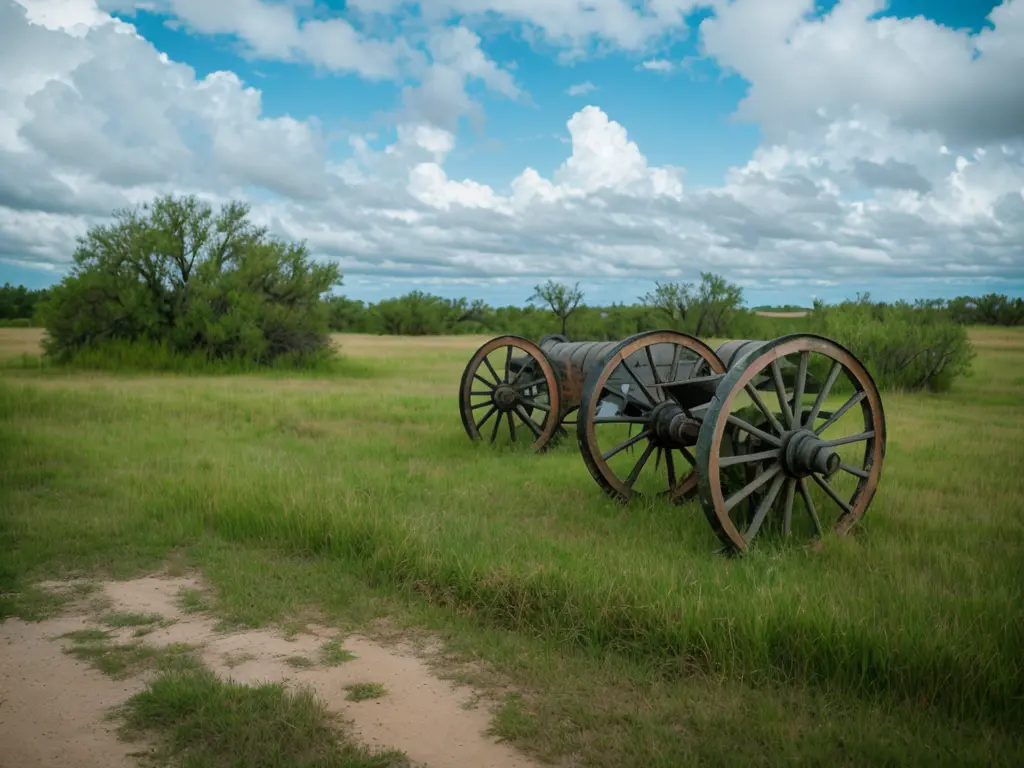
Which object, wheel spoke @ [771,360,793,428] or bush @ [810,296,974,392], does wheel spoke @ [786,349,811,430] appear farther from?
bush @ [810,296,974,392]

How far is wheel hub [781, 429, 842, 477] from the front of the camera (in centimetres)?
533

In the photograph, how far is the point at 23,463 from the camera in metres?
8.76

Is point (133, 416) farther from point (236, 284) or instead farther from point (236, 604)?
point (236, 284)

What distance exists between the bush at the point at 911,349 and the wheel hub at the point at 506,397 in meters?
11.1

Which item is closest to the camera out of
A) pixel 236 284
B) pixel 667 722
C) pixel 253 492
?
pixel 667 722

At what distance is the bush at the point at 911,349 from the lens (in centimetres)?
1798

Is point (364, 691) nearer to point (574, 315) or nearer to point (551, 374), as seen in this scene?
point (551, 374)

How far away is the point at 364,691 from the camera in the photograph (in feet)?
12.2

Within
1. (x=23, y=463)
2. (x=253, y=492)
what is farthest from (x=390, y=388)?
(x=253, y=492)

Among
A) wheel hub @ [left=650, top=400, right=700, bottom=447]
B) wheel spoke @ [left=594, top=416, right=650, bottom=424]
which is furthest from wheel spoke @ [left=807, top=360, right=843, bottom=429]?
wheel spoke @ [left=594, top=416, right=650, bottom=424]

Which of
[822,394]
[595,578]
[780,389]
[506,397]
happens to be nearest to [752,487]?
[780,389]

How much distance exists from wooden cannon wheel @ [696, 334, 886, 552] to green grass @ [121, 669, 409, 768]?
9.43 ft

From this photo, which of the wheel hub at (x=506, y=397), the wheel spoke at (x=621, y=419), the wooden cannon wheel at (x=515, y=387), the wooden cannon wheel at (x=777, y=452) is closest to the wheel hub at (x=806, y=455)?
the wooden cannon wheel at (x=777, y=452)

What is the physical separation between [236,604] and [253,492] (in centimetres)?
221
